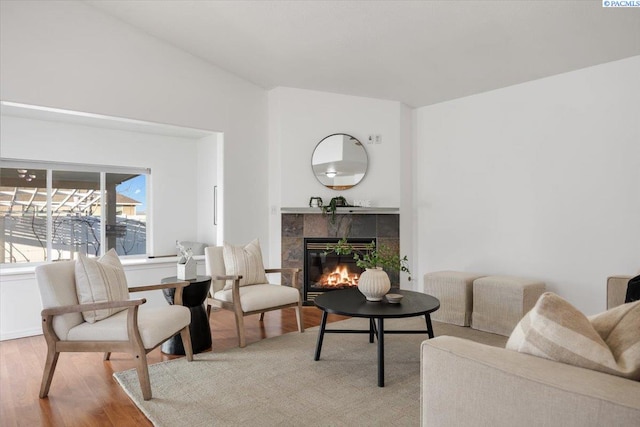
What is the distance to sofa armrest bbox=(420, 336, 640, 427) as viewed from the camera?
1161mm

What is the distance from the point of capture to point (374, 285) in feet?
10.8

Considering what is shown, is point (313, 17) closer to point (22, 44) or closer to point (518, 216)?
point (22, 44)

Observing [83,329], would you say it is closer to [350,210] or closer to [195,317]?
[195,317]

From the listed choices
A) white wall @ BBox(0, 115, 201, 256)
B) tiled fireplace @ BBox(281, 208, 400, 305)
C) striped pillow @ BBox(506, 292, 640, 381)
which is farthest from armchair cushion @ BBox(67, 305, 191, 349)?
white wall @ BBox(0, 115, 201, 256)

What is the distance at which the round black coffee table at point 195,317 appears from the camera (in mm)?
3508

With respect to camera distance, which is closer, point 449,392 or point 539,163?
point 449,392

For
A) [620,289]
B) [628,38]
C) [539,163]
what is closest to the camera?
[620,289]

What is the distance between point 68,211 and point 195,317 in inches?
118

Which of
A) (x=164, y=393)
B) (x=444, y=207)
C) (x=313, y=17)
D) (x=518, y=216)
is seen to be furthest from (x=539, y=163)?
(x=164, y=393)

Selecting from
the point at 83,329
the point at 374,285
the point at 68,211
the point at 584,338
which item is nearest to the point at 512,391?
the point at 584,338

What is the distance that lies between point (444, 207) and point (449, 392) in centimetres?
413

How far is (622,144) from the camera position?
3.93 m

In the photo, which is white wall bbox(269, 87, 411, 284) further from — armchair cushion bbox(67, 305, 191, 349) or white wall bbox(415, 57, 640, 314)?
armchair cushion bbox(67, 305, 191, 349)

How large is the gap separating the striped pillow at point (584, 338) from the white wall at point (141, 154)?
5498 mm
